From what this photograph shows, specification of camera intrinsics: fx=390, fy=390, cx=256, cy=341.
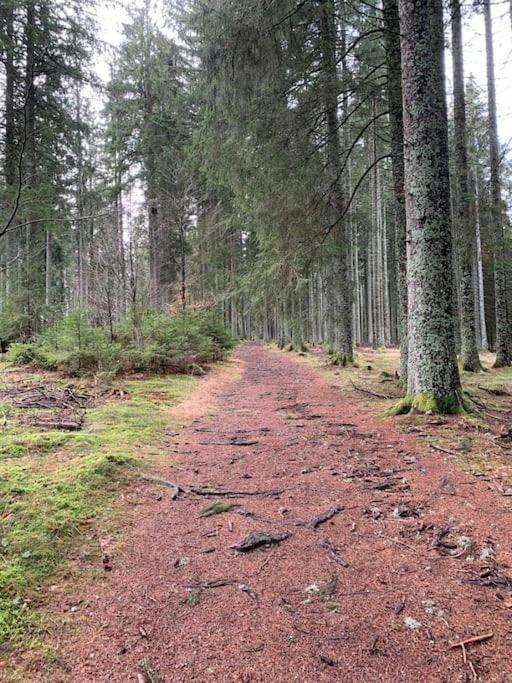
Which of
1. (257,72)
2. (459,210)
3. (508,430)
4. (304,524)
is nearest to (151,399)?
(304,524)

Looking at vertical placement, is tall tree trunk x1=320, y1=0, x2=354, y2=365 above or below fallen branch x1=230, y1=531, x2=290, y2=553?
above

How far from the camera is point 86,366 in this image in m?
8.24

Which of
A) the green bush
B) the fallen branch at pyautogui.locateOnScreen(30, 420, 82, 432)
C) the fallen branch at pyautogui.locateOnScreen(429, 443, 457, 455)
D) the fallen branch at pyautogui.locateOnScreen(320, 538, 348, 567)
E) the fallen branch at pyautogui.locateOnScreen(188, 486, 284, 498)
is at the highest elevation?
the green bush

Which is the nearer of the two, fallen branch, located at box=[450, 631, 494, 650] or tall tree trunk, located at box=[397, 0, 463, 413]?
fallen branch, located at box=[450, 631, 494, 650]

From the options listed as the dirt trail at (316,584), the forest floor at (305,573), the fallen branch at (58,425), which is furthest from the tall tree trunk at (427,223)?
the fallen branch at (58,425)

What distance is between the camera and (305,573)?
2.04m

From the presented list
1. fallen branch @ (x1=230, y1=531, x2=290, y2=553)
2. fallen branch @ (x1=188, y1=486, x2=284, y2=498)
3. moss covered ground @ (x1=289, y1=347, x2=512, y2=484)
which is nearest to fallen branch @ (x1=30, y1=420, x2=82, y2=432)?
fallen branch @ (x1=188, y1=486, x2=284, y2=498)

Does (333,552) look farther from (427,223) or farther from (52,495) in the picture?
(427,223)

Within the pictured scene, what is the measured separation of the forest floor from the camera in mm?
1499

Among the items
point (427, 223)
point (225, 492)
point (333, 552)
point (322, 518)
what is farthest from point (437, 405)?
point (333, 552)

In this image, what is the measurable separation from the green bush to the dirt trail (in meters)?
5.44

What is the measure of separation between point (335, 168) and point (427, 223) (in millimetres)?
5143

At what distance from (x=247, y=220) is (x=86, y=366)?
6931mm

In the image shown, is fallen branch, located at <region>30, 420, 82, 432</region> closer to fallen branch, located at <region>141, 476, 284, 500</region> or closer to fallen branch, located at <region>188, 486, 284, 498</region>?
fallen branch, located at <region>141, 476, 284, 500</region>
